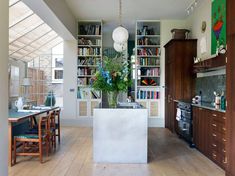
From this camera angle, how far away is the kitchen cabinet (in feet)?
12.6

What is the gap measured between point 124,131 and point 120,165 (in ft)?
1.75

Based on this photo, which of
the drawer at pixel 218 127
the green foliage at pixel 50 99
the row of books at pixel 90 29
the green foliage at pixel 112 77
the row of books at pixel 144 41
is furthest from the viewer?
the green foliage at pixel 50 99

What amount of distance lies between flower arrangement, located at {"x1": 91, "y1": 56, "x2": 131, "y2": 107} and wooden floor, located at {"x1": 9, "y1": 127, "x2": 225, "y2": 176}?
3.62 feet

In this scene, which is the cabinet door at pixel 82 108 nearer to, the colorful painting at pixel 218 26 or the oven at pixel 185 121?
the oven at pixel 185 121

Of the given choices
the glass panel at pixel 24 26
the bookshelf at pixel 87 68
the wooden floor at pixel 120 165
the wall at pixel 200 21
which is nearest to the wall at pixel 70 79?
the bookshelf at pixel 87 68

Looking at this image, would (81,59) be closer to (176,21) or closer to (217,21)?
(176,21)

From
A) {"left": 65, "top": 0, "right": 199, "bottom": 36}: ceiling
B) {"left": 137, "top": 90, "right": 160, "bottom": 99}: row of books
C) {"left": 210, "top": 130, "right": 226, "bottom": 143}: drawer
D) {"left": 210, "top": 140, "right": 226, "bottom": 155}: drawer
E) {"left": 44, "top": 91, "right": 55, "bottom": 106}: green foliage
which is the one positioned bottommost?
{"left": 210, "top": 140, "right": 226, "bottom": 155}: drawer

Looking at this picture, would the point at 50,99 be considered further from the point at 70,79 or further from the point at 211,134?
the point at 211,134

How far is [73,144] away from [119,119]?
1863 millimetres

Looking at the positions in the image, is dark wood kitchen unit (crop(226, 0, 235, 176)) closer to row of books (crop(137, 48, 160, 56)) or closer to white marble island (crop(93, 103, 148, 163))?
white marble island (crop(93, 103, 148, 163))

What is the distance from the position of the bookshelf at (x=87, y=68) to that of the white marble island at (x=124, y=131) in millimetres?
3975

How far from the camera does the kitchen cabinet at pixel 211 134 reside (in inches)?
151

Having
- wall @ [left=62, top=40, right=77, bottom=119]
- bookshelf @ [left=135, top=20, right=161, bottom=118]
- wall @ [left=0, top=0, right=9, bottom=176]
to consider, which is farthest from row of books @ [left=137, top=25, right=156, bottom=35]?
wall @ [left=0, top=0, right=9, bottom=176]

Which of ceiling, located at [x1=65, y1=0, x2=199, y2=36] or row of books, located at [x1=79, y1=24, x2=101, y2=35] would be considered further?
row of books, located at [x1=79, y1=24, x2=101, y2=35]
